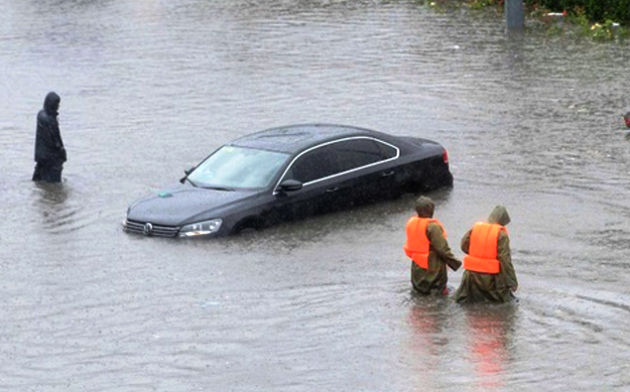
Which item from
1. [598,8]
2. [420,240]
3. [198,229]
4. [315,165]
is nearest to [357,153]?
[315,165]

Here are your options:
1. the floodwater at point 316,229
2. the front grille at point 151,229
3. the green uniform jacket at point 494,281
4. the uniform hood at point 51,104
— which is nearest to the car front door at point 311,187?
the floodwater at point 316,229

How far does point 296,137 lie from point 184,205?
2403mm

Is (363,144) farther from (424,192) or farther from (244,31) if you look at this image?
(244,31)

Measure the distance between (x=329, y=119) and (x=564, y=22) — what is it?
1550 centimetres

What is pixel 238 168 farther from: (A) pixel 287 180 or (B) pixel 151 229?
(B) pixel 151 229

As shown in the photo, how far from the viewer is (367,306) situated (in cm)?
1666

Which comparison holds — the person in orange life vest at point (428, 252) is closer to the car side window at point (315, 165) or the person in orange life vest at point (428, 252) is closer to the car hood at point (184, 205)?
the car hood at point (184, 205)

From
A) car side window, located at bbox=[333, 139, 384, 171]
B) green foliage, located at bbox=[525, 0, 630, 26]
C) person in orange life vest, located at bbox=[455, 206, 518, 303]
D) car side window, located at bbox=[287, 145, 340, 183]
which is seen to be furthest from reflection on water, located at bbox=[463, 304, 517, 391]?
green foliage, located at bbox=[525, 0, 630, 26]

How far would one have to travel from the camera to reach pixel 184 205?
20.5 meters

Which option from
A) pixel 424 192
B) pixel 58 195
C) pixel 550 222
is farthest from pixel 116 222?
pixel 550 222

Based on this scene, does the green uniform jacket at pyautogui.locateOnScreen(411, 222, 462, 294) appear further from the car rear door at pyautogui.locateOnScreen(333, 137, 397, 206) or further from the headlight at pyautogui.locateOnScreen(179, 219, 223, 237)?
the car rear door at pyautogui.locateOnScreen(333, 137, 397, 206)

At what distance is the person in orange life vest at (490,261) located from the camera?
1622cm

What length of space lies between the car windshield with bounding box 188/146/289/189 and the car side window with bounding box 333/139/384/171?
0.93m

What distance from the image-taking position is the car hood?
20.2m
